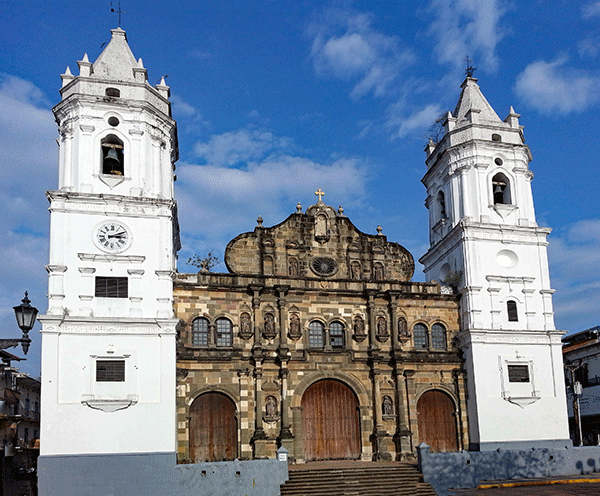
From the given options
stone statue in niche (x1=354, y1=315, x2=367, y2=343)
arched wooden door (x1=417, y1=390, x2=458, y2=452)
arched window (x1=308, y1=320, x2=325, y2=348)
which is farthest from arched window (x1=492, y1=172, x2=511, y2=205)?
arched window (x1=308, y1=320, x2=325, y2=348)

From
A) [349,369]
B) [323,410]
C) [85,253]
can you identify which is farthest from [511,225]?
[85,253]

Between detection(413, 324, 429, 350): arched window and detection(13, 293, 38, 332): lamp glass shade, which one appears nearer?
detection(13, 293, 38, 332): lamp glass shade

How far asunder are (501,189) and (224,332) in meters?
16.9

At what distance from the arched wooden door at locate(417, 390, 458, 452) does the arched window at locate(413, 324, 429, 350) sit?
229cm

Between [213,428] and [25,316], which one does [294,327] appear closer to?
[213,428]

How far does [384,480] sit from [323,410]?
5104 millimetres

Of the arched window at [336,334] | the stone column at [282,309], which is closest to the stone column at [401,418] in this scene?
the arched window at [336,334]

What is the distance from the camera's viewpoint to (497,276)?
34.0 meters

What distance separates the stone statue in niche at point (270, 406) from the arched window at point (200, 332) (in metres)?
3.87

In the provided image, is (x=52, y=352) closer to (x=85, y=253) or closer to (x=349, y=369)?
(x=85, y=253)

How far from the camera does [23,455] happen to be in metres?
Result: 38.6

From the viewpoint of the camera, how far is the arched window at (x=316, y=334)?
106 ft

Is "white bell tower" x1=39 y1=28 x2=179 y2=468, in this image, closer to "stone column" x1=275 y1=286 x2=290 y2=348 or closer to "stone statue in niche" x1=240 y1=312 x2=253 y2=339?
"stone statue in niche" x1=240 y1=312 x2=253 y2=339

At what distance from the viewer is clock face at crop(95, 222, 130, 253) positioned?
29188 millimetres
